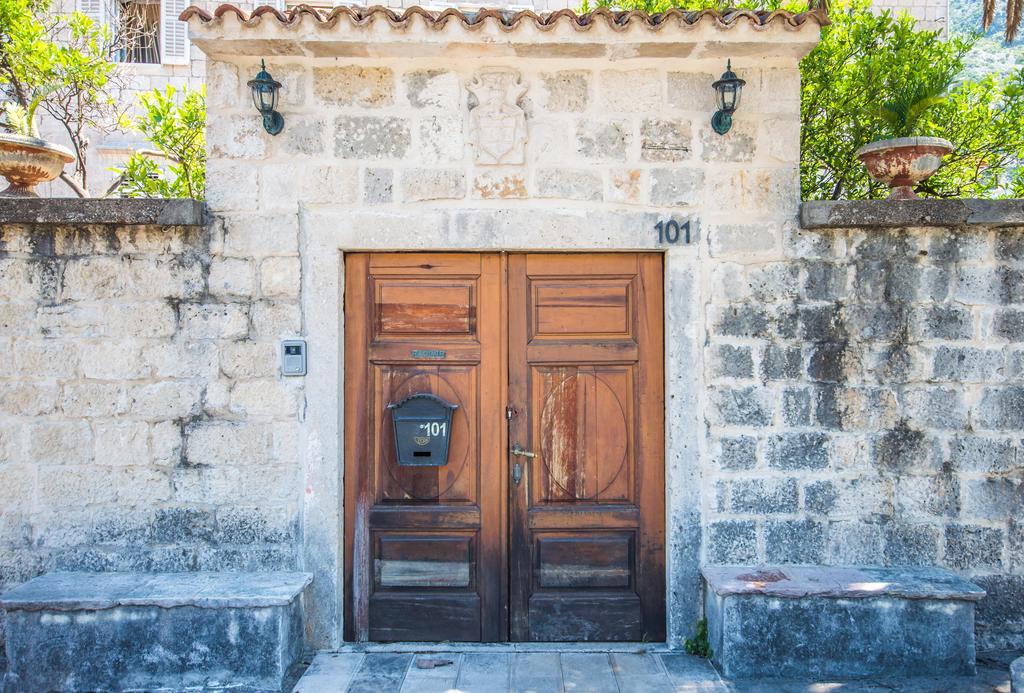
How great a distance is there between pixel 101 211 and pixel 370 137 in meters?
1.53

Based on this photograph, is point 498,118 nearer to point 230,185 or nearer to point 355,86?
point 355,86

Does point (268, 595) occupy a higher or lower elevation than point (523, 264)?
lower

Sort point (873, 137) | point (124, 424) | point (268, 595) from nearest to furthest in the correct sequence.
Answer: point (268, 595)
point (124, 424)
point (873, 137)

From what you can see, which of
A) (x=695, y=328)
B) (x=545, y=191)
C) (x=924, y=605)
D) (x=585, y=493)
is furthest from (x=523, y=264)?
(x=924, y=605)

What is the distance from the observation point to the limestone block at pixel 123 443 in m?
4.21

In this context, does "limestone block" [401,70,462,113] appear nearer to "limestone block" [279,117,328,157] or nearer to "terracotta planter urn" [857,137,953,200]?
"limestone block" [279,117,328,157]

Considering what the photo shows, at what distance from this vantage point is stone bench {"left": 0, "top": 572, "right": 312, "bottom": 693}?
12.3ft

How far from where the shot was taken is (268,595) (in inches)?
151

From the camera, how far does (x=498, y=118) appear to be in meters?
4.24

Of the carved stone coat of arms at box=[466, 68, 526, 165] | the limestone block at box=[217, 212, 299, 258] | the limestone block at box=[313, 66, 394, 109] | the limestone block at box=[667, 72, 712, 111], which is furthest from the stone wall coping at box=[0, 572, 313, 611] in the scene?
the limestone block at box=[667, 72, 712, 111]

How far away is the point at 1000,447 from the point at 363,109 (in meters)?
4.10

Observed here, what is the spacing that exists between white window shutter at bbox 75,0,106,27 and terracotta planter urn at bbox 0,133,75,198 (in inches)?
295

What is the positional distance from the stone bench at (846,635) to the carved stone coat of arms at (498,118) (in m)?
2.64

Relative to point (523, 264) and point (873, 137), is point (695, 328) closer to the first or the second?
point (523, 264)
